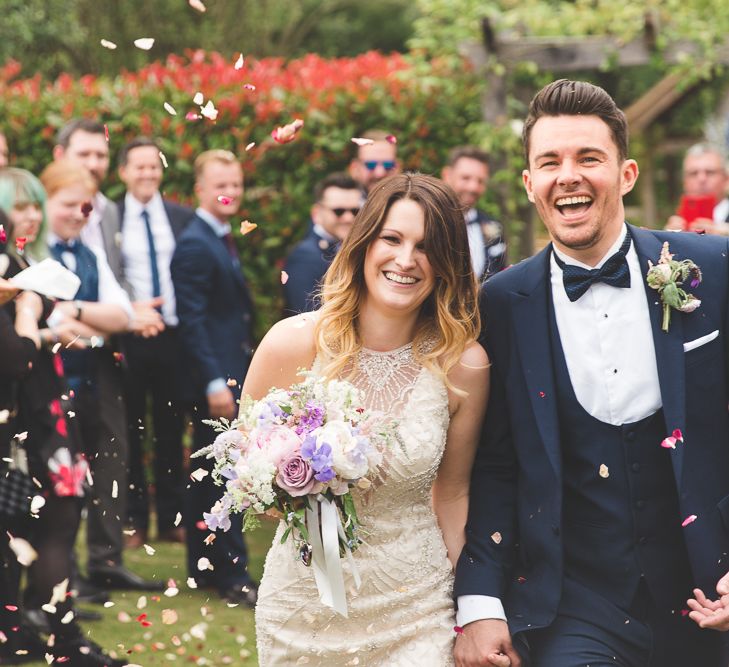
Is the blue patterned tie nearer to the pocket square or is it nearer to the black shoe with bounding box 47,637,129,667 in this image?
the black shoe with bounding box 47,637,129,667

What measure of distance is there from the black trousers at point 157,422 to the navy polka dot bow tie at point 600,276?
386 centimetres

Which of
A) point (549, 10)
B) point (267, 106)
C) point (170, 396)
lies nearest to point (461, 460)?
point (170, 396)

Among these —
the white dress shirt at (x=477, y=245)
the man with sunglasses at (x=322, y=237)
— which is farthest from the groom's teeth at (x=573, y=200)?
the white dress shirt at (x=477, y=245)

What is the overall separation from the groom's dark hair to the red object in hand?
14.3 feet

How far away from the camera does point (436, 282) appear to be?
3.85 metres

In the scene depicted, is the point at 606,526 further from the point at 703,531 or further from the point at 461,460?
the point at 461,460

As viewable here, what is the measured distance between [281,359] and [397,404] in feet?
1.30

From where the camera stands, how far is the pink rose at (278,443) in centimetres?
330

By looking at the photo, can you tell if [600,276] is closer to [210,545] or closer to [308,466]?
[308,466]

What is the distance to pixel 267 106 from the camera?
8.66 metres

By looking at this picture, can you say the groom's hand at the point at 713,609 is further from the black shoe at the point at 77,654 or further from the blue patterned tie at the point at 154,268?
the blue patterned tie at the point at 154,268

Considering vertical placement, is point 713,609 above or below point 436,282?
below

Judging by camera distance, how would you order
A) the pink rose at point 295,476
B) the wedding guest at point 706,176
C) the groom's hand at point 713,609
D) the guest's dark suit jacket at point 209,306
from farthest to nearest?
the wedding guest at point 706,176 < the guest's dark suit jacket at point 209,306 < the groom's hand at point 713,609 < the pink rose at point 295,476

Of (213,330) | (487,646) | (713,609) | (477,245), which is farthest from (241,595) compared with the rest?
(713,609)
